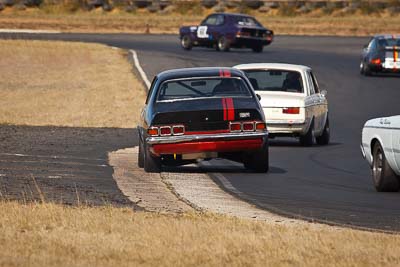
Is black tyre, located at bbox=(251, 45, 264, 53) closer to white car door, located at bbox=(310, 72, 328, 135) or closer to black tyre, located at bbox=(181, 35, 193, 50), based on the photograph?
black tyre, located at bbox=(181, 35, 193, 50)

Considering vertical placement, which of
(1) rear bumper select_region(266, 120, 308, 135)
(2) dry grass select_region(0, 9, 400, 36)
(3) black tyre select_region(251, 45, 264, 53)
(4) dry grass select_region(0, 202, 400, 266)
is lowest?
(2) dry grass select_region(0, 9, 400, 36)

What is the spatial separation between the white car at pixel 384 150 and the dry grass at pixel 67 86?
37.7 feet

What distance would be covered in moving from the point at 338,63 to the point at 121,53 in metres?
8.19

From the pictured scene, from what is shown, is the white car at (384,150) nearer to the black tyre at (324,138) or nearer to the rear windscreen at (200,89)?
the rear windscreen at (200,89)

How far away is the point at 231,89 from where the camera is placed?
16906 mm

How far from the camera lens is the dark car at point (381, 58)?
3862 cm

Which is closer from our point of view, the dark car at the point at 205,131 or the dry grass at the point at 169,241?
the dry grass at the point at 169,241

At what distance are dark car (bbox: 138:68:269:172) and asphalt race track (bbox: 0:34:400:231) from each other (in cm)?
41

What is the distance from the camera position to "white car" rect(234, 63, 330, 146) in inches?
819

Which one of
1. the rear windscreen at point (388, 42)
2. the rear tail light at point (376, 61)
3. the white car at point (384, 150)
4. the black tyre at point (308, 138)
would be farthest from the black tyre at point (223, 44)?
the white car at point (384, 150)

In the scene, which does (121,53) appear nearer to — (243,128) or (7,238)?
(243,128)

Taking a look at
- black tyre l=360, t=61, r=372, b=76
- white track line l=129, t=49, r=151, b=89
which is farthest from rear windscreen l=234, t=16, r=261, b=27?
black tyre l=360, t=61, r=372, b=76

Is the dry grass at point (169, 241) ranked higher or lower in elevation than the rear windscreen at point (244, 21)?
higher

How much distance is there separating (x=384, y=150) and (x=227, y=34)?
3375 cm
